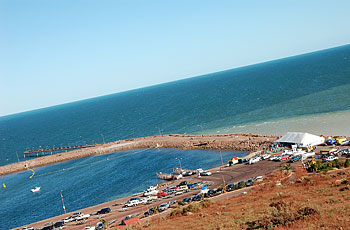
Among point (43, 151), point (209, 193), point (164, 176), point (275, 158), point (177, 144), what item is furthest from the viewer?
point (43, 151)

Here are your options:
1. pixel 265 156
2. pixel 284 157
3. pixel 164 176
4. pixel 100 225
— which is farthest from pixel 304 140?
pixel 100 225

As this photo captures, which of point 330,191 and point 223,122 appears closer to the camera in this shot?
point 330,191

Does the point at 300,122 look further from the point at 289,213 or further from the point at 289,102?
the point at 289,213

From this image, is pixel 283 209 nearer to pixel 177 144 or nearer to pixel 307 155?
pixel 307 155

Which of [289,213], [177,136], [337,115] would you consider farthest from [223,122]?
[289,213]

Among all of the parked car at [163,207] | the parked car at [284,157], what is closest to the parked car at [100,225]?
the parked car at [163,207]

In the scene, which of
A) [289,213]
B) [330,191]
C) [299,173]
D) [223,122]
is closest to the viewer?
[289,213]

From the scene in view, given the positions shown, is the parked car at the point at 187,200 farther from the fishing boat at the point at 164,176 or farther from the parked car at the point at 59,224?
the parked car at the point at 59,224
